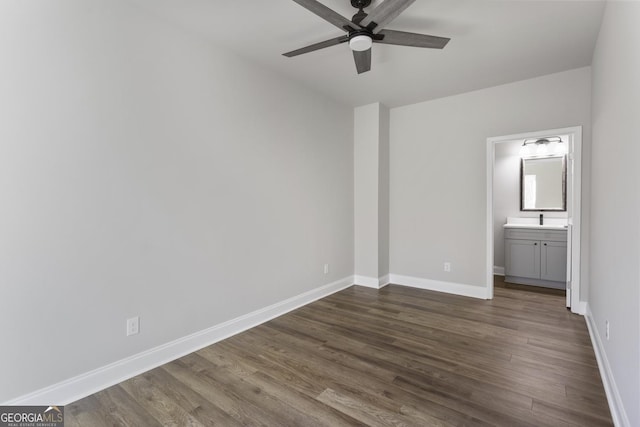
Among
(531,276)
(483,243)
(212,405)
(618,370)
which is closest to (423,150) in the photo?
(483,243)

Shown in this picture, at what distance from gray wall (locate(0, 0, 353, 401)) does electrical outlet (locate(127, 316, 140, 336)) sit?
4cm

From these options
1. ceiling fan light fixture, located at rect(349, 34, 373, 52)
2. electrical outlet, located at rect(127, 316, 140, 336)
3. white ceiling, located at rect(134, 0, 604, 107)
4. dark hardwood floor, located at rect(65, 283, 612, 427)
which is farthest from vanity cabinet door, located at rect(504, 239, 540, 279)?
electrical outlet, located at rect(127, 316, 140, 336)

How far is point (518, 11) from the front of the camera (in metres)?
2.38

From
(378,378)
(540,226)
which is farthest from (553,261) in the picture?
(378,378)

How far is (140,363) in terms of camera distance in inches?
Result: 92.1

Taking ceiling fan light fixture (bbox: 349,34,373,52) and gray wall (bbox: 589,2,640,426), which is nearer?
gray wall (bbox: 589,2,640,426)

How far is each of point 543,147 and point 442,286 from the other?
2.74 metres

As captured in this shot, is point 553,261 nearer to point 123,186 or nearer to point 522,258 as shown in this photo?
point 522,258

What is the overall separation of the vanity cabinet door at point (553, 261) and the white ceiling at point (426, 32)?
8.03 feet

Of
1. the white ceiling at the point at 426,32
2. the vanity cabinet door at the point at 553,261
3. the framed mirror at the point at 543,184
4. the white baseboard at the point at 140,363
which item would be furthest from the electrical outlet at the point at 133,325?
the framed mirror at the point at 543,184

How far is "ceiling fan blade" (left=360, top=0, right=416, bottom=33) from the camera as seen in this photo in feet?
Result: 6.14

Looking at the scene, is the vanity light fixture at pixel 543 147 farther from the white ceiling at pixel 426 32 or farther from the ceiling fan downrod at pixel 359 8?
the ceiling fan downrod at pixel 359 8

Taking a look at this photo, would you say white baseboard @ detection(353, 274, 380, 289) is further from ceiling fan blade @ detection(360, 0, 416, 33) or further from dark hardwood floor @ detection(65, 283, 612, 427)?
ceiling fan blade @ detection(360, 0, 416, 33)

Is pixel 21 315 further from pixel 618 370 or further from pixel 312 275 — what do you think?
pixel 618 370
